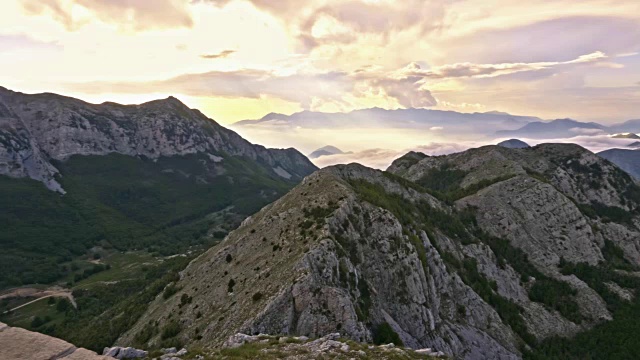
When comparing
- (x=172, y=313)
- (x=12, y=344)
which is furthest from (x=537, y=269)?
(x=12, y=344)

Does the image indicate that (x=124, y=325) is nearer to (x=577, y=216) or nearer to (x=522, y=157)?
(x=577, y=216)

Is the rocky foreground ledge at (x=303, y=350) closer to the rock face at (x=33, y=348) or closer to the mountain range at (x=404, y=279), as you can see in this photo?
the mountain range at (x=404, y=279)

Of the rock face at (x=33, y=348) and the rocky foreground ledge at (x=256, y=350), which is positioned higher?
the rock face at (x=33, y=348)

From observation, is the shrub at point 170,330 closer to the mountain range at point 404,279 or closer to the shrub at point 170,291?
the mountain range at point 404,279

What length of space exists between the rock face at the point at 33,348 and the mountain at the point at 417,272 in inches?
1019

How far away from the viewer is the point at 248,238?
7312cm

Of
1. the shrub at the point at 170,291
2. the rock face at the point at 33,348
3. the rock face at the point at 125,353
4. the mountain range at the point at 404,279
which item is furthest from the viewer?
the shrub at the point at 170,291

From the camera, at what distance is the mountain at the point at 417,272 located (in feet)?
177

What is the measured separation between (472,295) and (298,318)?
45057 millimetres

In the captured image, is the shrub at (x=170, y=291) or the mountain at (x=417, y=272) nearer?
the mountain at (x=417, y=272)

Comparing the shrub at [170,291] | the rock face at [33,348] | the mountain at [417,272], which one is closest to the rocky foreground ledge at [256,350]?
the rock face at [33,348]

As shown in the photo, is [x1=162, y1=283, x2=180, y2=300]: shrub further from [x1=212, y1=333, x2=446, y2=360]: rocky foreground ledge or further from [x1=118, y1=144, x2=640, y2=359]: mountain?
[x1=212, y1=333, x2=446, y2=360]: rocky foreground ledge

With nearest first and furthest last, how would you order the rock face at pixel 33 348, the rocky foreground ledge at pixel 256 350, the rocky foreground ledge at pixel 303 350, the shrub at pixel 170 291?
the rock face at pixel 33 348, the rocky foreground ledge at pixel 256 350, the rocky foreground ledge at pixel 303 350, the shrub at pixel 170 291

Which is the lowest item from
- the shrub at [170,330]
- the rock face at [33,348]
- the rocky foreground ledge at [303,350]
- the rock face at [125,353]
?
the shrub at [170,330]
